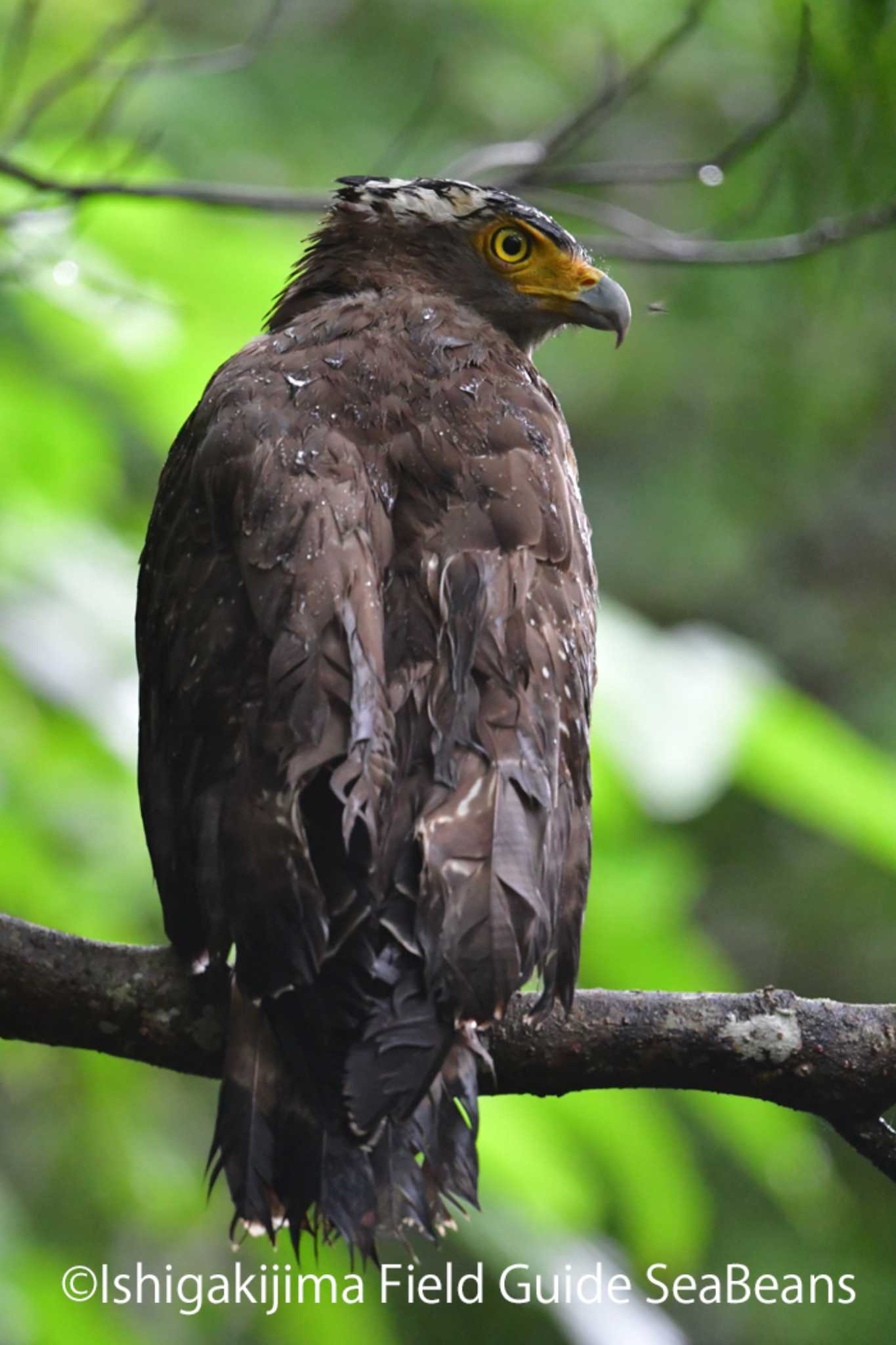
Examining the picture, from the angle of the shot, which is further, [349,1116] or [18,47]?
[18,47]

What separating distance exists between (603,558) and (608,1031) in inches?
291

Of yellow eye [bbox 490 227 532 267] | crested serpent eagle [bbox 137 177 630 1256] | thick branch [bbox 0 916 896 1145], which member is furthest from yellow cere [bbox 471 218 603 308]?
thick branch [bbox 0 916 896 1145]

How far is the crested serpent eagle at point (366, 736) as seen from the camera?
2557mm

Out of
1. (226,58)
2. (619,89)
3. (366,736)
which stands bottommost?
(366,736)

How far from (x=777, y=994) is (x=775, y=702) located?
1610 millimetres

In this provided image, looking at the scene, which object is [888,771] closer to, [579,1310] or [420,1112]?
[579,1310]

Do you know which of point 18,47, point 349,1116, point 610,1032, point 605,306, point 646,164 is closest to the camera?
point 349,1116

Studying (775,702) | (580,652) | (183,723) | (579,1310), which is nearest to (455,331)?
(580,652)

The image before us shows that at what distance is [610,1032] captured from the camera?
109 inches

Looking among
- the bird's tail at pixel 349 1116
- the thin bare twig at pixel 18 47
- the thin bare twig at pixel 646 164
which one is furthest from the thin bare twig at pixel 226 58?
the bird's tail at pixel 349 1116

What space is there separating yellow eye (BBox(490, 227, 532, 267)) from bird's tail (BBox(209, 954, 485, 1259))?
192cm

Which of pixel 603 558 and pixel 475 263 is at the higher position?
pixel 603 558

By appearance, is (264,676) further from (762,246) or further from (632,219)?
(632,219)

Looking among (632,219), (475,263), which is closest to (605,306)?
(475,263)
